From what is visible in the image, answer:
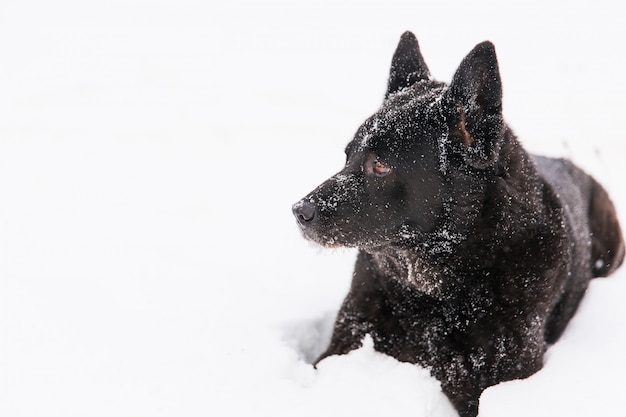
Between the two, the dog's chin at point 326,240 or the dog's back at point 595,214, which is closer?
the dog's chin at point 326,240

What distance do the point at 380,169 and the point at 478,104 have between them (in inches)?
22.4

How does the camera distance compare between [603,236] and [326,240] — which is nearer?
[326,240]

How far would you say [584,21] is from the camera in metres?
10.4

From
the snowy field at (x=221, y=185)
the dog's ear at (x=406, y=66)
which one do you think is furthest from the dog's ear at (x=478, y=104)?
the snowy field at (x=221, y=185)

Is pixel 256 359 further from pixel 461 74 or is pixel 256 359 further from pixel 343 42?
pixel 343 42

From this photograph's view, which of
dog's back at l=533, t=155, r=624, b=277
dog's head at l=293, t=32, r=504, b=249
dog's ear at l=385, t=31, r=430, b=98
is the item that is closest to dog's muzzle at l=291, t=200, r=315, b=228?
dog's head at l=293, t=32, r=504, b=249

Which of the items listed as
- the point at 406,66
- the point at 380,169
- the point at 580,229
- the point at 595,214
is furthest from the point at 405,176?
the point at 595,214

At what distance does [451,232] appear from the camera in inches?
121

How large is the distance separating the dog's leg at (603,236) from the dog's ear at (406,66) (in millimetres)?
1794

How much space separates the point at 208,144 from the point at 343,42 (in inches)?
178

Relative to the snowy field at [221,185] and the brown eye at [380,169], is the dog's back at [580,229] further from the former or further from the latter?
the brown eye at [380,169]

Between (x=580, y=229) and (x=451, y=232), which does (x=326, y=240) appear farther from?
(x=580, y=229)

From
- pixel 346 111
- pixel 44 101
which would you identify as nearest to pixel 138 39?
pixel 44 101

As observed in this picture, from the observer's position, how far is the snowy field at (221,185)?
306 centimetres
